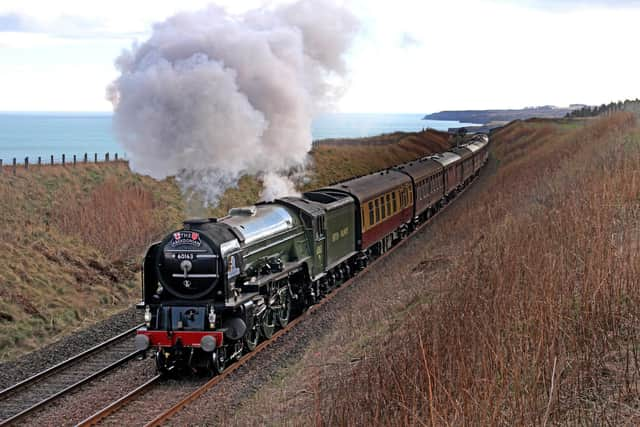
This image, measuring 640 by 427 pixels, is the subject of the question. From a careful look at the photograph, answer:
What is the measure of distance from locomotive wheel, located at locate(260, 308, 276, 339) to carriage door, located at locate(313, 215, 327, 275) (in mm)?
2518

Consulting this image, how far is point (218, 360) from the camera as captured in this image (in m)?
13.0

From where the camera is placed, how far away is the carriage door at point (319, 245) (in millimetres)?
17328

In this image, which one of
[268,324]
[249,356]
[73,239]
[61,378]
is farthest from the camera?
[73,239]

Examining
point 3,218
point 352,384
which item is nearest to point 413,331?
point 352,384

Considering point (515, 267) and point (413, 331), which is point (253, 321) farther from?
point (515, 267)

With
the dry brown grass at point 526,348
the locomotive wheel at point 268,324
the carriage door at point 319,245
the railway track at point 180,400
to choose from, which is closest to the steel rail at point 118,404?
the railway track at point 180,400

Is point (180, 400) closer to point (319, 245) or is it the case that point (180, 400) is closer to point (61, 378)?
point (61, 378)

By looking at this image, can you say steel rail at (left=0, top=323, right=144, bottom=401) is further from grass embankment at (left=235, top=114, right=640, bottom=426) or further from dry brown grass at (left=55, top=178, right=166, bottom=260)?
dry brown grass at (left=55, top=178, right=166, bottom=260)

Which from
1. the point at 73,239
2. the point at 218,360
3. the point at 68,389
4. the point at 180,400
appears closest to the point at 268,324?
the point at 218,360

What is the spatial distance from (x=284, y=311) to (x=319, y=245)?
237cm

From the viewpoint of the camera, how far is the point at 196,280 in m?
13.1

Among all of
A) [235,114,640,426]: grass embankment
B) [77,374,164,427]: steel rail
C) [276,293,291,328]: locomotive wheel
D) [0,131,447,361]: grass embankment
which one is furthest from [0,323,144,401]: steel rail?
[235,114,640,426]: grass embankment

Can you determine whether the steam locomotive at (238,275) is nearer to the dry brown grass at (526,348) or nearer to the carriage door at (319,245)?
the carriage door at (319,245)

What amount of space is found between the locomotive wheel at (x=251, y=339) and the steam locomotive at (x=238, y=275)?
0.02 m
